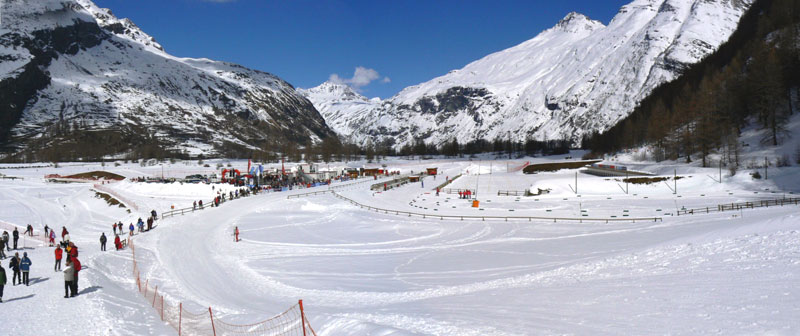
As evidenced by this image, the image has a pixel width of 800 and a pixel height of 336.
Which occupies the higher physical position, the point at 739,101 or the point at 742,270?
the point at 739,101

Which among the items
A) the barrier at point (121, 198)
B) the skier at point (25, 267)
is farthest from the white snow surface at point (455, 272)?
the barrier at point (121, 198)

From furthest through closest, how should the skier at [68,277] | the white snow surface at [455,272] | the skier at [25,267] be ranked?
1. the skier at [25,267]
2. the skier at [68,277]
3. the white snow surface at [455,272]

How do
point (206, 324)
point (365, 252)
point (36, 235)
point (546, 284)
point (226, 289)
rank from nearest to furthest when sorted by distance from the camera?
1. point (206, 324)
2. point (546, 284)
3. point (226, 289)
4. point (365, 252)
5. point (36, 235)

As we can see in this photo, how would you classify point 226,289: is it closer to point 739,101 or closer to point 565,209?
point 565,209

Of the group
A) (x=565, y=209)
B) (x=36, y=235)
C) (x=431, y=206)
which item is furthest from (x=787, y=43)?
(x=36, y=235)

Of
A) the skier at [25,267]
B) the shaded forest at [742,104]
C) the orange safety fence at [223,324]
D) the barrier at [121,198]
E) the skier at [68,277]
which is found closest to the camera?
the orange safety fence at [223,324]

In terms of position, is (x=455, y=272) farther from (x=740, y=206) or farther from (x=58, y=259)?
(x=740, y=206)

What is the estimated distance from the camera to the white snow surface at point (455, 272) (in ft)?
37.4

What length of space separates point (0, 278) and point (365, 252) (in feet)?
58.3

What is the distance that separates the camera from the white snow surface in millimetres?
11391

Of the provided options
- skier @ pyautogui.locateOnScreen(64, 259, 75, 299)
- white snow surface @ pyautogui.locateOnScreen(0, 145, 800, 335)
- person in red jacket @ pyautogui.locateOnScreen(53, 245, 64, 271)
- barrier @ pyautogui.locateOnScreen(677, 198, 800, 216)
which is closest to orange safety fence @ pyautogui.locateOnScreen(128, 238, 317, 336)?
white snow surface @ pyautogui.locateOnScreen(0, 145, 800, 335)

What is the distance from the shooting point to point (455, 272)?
2094cm

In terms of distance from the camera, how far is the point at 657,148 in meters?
83.1

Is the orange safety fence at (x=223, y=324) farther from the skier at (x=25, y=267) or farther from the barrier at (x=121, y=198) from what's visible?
the barrier at (x=121, y=198)
